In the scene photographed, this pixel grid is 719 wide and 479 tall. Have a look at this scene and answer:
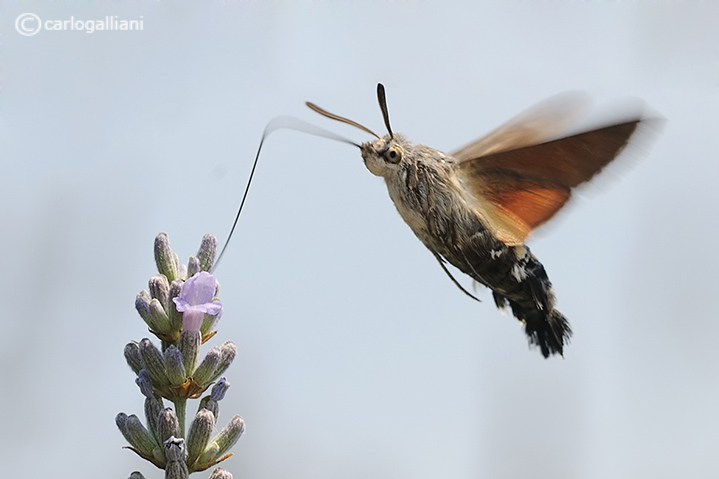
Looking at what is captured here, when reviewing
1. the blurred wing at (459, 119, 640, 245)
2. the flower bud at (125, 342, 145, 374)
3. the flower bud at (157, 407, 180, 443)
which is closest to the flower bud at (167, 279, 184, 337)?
the flower bud at (125, 342, 145, 374)

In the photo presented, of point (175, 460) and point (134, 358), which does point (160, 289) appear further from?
point (175, 460)

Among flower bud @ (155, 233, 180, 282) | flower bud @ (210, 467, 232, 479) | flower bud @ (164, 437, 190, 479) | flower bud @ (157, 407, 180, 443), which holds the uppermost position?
flower bud @ (155, 233, 180, 282)

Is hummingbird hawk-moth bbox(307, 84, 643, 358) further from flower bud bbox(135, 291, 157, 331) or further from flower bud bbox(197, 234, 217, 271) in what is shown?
flower bud bbox(135, 291, 157, 331)

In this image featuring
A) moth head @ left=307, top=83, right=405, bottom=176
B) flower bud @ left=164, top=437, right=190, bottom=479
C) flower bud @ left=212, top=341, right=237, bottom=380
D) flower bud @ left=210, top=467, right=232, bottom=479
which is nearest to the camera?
flower bud @ left=164, top=437, right=190, bottom=479

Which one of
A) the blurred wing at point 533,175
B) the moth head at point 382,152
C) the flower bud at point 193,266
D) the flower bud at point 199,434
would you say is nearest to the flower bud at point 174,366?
the flower bud at point 199,434

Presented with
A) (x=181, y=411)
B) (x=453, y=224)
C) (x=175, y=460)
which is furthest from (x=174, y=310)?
(x=453, y=224)

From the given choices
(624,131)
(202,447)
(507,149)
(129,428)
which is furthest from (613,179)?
(129,428)

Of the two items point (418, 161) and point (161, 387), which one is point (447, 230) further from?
point (161, 387)
